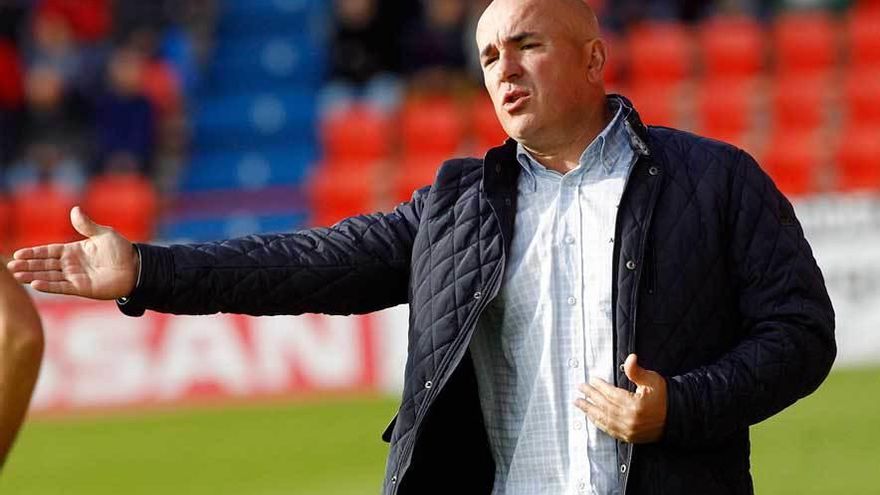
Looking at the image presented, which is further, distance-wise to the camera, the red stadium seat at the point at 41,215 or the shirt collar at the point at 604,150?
the red stadium seat at the point at 41,215

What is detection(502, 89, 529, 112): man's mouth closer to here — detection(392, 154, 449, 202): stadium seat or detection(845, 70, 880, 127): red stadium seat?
detection(392, 154, 449, 202): stadium seat

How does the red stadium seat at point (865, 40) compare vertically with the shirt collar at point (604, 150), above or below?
above

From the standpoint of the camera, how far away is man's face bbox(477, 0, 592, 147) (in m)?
4.23

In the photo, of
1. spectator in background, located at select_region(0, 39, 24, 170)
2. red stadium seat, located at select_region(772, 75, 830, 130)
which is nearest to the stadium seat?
red stadium seat, located at select_region(772, 75, 830, 130)

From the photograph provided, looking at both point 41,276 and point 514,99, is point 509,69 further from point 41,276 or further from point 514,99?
point 41,276

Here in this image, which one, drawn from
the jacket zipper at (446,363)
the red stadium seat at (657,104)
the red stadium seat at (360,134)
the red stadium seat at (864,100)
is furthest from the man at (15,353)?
the red stadium seat at (360,134)

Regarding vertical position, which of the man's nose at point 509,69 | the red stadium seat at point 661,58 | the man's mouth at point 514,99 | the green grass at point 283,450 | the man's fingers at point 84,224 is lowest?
the green grass at point 283,450

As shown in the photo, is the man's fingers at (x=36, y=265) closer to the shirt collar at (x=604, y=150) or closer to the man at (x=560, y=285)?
the man at (x=560, y=285)

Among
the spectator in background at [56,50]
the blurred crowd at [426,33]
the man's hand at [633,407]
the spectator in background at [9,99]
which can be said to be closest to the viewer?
the man's hand at [633,407]

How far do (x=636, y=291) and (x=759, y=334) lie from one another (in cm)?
27

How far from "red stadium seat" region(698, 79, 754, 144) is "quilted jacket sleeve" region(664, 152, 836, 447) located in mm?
12999

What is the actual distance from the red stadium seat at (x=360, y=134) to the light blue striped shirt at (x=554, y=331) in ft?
45.7

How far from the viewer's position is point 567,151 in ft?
14.1

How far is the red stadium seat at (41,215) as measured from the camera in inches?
703
